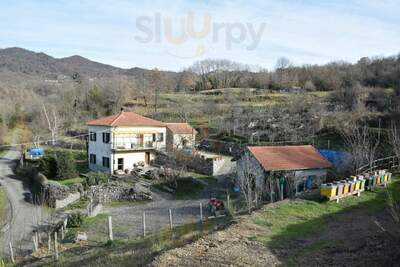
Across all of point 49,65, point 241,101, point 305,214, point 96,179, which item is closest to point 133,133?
point 96,179

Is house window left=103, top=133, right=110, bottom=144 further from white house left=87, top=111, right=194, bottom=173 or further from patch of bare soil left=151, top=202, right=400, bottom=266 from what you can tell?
patch of bare soil left=151, top=202, right=400, bottom=266

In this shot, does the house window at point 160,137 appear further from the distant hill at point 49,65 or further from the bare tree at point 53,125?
the distant hill at point 49,65

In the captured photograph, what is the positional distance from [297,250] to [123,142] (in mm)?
25960

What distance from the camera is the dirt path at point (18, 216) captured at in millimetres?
19350

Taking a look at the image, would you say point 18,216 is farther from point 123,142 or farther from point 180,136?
point 180,136

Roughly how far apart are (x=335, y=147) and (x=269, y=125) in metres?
11.1

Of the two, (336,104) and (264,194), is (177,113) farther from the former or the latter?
(264,194)

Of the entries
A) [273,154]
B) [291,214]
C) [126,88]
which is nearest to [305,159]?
[273,154]

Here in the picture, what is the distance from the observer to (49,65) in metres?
176

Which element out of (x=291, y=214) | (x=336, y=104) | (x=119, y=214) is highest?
(x=336, y=104)

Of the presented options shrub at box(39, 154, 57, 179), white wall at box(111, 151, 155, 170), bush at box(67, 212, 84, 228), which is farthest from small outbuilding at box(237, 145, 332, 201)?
shrub at box(39, 154, 57, 179)

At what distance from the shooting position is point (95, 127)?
36.8 metres

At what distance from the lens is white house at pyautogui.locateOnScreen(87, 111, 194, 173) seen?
1363 inches

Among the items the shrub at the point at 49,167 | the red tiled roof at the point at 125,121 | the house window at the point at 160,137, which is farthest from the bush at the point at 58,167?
the house window at the point at 160,137
